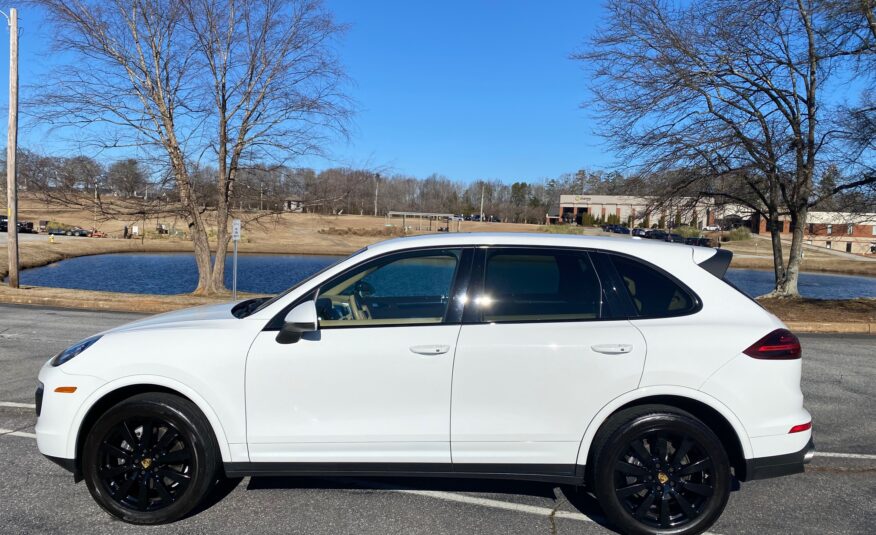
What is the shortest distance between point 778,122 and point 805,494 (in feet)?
47.7

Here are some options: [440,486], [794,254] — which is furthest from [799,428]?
[794,254]

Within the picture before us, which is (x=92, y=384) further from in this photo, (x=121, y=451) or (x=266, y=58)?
(x=266, y=58)

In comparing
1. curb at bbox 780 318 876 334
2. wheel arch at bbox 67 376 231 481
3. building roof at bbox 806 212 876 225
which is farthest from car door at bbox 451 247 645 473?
building roof at bbox 806 212 876 225

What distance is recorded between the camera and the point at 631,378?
11.5ft

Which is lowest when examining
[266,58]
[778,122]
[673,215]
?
[673,215]

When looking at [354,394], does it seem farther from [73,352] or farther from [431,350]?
[73,352]

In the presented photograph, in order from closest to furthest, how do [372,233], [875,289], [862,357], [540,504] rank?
[540,504] < [862,357] < [875,289] < [372,233]

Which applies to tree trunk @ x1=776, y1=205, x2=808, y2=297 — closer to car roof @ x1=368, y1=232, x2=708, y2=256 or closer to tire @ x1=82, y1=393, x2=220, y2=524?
car roof @ x1=368, y1=232, x2=708, y2=256

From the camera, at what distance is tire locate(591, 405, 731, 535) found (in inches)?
138

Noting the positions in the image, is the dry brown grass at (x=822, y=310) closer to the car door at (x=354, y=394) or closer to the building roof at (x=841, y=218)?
the building roof at (x=841, y=218)

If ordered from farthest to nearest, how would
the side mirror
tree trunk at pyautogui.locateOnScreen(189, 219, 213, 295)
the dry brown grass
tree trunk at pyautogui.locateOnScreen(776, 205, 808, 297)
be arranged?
tree trunk at pyautogui.locateOnScreen(189, 219, 213, 295) < tree trunk at pyautogui.locateOnScreen(776, 205, 808, 297) < the dry brown grass < the side mirror

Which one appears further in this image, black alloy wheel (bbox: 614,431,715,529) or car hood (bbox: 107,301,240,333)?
car hood (bbox: 107,301,240,333)

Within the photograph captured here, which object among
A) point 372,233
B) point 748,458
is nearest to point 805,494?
point 748,458

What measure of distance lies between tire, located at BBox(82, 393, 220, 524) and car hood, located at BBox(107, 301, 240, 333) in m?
0.45
